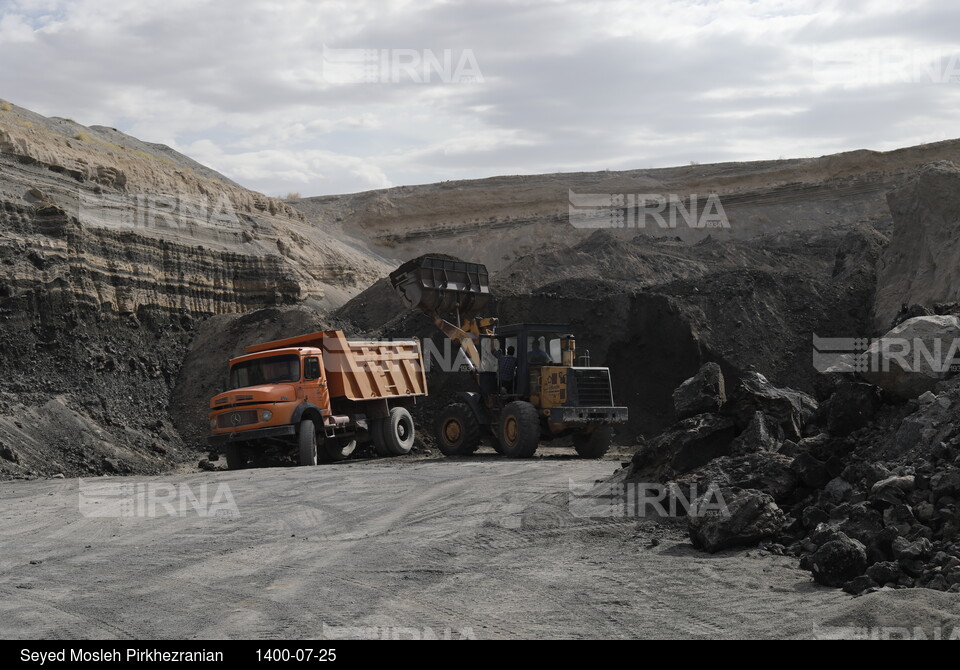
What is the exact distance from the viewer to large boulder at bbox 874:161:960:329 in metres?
22.1

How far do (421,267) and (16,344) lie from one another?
31.5 feet

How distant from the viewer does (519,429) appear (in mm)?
17219

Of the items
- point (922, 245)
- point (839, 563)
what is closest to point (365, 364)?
point (839, 563)

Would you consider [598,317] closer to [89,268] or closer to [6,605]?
[89,268]

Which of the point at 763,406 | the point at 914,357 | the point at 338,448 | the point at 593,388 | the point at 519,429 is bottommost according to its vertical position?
the point at 338,448

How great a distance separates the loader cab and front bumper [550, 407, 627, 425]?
3.24 feet

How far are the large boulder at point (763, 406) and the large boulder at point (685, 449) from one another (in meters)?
0.18

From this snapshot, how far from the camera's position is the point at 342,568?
8.20m

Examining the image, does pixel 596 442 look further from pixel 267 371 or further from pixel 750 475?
pixel 750 475

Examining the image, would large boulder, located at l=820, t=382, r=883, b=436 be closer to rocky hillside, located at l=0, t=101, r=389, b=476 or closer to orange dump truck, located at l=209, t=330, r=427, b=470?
orange dump truck, located at l=209, t=330, r=427, b=470

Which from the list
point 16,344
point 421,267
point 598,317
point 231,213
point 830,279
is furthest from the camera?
point 231,213

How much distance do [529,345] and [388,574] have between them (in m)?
10.4

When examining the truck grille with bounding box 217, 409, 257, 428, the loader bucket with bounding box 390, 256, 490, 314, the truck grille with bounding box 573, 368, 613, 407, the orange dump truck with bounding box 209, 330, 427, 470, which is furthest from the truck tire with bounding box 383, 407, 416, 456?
the truck grille with bounding box 573, 368, 613, 407
